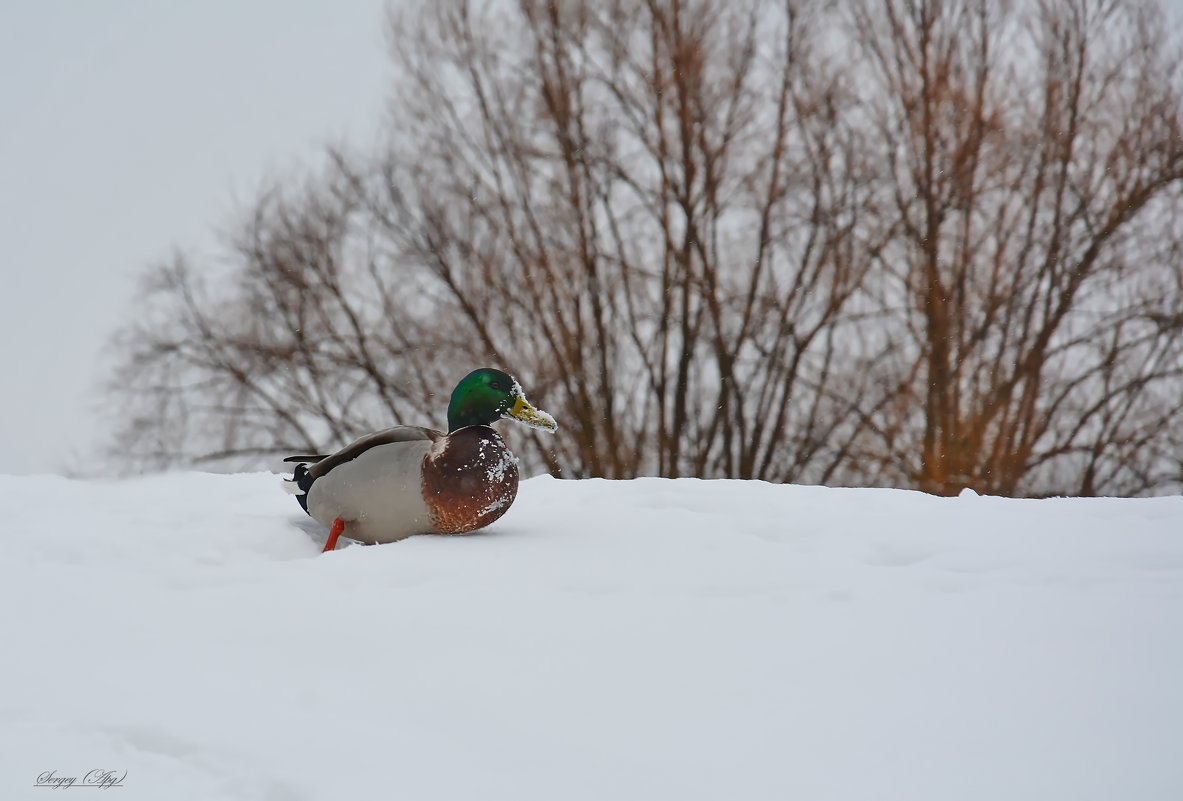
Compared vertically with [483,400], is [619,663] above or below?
below

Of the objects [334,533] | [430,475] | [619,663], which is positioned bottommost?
[334,533]

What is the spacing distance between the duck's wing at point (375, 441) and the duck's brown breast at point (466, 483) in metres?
0.22

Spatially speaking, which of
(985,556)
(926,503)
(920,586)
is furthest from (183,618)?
(926,503)

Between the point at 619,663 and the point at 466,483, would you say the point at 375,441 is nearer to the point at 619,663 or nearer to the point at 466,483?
the point at 466,483

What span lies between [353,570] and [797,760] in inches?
71.5

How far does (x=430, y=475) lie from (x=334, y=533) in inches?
19.7

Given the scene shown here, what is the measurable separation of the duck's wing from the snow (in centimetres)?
61

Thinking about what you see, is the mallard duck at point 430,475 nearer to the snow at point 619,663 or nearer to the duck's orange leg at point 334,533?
the duck's orange leg at point 334,533

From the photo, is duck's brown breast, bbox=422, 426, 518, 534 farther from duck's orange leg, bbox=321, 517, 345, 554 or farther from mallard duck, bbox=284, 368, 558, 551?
duck's orange leg, bbox=321, 517, 345, 554

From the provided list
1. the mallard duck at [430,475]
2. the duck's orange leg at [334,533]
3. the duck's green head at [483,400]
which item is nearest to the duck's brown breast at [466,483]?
the mallard duck at [430,475]

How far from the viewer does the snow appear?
2006 millimetres

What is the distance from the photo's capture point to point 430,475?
4.08 metres

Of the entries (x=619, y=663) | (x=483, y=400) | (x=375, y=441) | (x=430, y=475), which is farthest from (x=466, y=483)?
(x=619, y=663)

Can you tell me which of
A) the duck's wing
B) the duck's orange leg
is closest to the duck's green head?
the duck's wing
